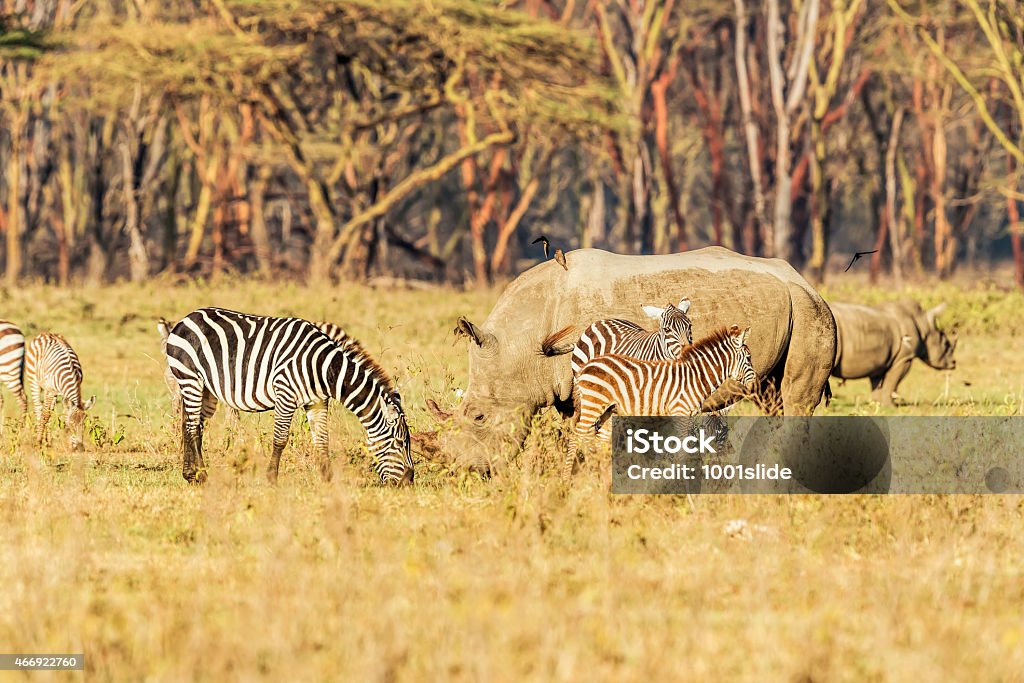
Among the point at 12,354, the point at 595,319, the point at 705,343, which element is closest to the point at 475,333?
the point at 595,319

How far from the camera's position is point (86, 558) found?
26.6 ft

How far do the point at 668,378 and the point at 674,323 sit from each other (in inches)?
23.5

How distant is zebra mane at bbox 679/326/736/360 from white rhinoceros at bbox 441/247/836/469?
539 millimetres

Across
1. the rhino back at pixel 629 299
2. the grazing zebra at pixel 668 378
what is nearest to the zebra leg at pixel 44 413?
the rhino back at pixel 629 299

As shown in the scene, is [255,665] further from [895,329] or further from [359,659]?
[895,329]

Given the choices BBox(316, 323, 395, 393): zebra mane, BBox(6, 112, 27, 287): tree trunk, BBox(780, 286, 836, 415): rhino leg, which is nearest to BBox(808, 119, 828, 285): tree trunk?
BBox(6, 112, 27, 287): tree trunk

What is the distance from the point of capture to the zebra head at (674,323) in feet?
33.1

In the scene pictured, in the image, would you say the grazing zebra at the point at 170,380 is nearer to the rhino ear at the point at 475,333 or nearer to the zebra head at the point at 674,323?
the rhino ear at the point at 475,333

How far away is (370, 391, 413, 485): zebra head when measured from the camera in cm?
1025

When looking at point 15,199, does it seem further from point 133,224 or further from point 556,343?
point 556,343

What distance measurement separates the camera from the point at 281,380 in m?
10.3

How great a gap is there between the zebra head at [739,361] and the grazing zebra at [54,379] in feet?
18.9

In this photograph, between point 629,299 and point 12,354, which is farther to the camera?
point 12,354

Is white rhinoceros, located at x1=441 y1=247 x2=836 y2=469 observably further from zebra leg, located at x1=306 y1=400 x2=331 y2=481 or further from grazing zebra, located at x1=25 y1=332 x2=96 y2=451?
grazing zebra, located at x1=25 y1=332 x2=96 y2=451
